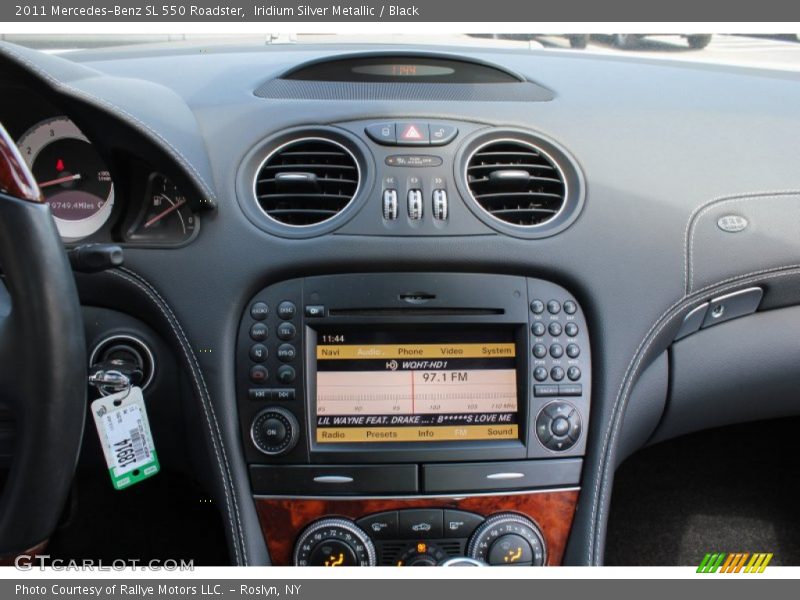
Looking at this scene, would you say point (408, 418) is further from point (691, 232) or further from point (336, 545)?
point (691, 232)

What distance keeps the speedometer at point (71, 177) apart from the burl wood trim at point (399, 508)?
723 millimetres

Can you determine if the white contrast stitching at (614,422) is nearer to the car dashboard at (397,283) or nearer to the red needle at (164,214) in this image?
the car dashboard at (397,283)

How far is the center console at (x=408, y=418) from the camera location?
1.62 meters

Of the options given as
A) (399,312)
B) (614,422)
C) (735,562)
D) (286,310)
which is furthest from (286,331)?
(735,562)

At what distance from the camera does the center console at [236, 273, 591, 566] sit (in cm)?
162

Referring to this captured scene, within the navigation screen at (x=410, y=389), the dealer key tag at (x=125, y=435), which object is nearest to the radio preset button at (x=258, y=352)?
the navigation screen at (x=410, y=389)

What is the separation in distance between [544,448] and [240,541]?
0.65m

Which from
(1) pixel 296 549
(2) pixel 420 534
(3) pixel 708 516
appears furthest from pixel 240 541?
(3) pixel 708 516

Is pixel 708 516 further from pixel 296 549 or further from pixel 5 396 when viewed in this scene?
pixel 5 396

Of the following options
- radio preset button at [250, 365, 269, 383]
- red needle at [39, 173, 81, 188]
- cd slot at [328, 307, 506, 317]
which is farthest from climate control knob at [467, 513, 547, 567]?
red needle at [39, 173, 81, 188]

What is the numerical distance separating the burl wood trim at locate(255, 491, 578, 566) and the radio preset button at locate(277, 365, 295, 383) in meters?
0.25

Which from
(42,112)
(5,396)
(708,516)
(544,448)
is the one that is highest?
(42,112)

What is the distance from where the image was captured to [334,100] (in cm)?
179

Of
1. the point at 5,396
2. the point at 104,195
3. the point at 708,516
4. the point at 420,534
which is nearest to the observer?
the point at 5,396
